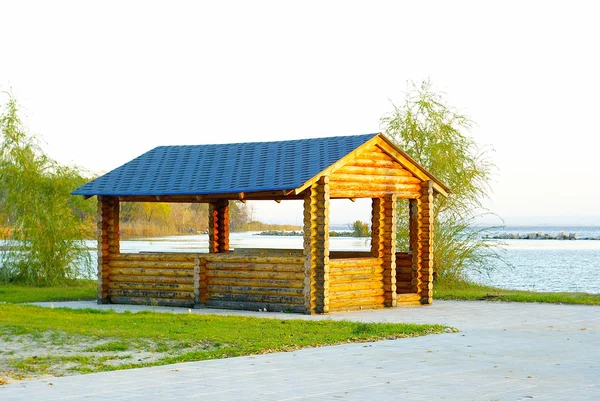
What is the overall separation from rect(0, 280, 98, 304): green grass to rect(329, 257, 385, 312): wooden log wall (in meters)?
6.81

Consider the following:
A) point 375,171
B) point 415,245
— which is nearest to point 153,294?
point 375,171

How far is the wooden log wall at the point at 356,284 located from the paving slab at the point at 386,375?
4.69 meters

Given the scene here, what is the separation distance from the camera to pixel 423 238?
867 inches

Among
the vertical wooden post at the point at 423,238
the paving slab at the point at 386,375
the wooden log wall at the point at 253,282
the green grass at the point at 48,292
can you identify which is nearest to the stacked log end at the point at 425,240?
the vertical wooden post at the point at 423,238

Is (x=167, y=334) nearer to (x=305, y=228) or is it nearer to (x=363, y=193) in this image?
(x=305, y=228)

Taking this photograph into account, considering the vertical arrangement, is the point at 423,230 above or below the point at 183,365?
above

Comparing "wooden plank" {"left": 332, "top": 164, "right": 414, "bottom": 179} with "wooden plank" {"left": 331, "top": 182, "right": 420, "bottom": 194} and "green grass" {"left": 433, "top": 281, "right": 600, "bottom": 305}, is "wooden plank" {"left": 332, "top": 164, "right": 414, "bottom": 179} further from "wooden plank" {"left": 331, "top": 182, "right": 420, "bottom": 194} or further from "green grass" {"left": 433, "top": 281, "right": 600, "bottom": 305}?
"green grass" {"left": 433, "top": 281, "right": 600, "bottom": 305}

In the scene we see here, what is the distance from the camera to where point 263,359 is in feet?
38.7

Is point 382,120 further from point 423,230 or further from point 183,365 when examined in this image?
point 183,365

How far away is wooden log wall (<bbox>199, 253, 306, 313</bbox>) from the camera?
19.2 metres

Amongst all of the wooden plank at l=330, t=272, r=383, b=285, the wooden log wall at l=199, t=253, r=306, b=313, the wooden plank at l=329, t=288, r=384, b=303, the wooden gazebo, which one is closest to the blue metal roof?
the wooden gazebo

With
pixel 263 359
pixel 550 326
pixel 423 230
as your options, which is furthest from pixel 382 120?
pixel 263 359

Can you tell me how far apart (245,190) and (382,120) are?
31.5 feet

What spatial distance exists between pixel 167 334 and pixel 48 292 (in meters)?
11.4
